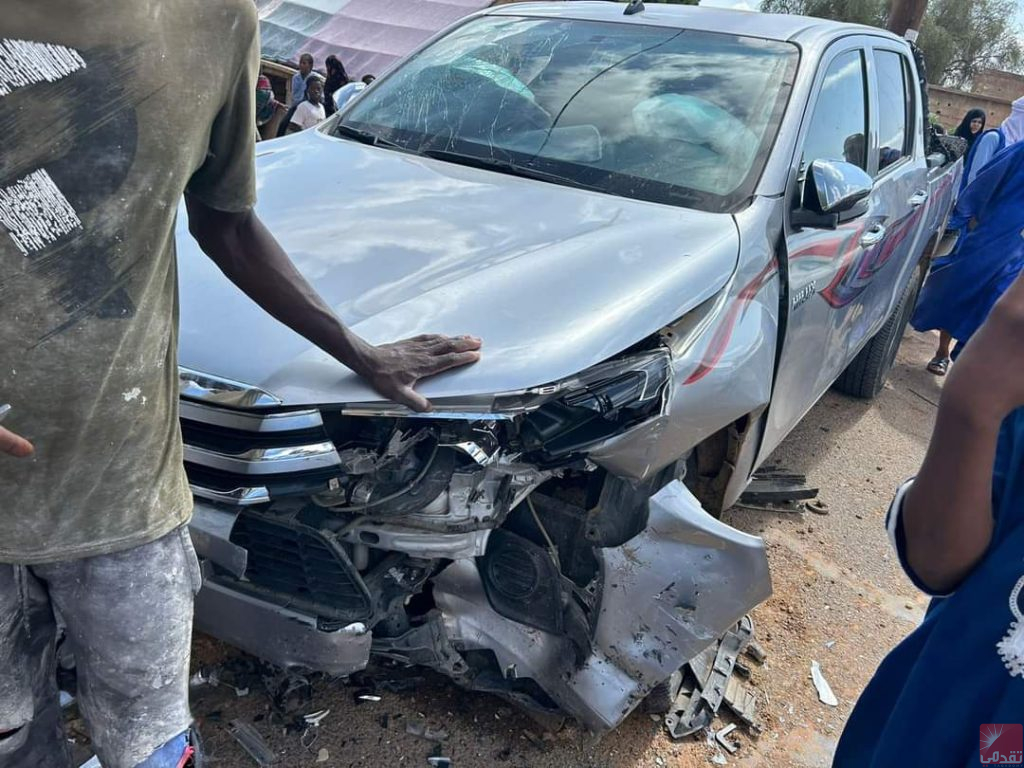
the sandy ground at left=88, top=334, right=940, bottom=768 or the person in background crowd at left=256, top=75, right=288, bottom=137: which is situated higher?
the sandy ground at left=88, top=334, right=940, bottom=768

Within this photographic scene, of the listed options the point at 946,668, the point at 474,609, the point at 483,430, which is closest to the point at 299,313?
the point at 483,430

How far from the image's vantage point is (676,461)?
7.20 ft

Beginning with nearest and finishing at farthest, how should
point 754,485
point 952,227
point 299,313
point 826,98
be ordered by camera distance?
point 299,313, point 826,98, point 754,485, point 952,227

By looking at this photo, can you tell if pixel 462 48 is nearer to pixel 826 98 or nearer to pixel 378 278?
pixel 826 98

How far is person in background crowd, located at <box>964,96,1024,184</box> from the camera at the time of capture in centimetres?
590

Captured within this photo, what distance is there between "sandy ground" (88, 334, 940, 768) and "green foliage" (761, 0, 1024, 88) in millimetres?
32777

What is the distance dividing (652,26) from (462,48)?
2.56 ft

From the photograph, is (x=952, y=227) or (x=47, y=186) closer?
(x=47, y=186)

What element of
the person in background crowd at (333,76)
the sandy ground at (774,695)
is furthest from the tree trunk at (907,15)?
the sandy ground at (774,695)

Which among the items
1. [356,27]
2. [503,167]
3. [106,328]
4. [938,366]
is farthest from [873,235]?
[356,27]

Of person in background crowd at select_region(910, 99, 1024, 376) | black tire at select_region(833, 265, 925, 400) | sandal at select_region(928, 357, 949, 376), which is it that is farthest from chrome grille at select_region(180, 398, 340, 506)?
sandal at select_region(928, 357, 949, 376)

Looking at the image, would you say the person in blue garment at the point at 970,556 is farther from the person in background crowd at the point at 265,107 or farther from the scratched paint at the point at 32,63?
the person in background crowd at the point at 265,107

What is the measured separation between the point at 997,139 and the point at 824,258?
3.99 m

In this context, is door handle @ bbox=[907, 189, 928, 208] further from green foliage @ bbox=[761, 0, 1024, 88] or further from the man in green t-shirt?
green foliage @ bbox=[761, 0, 1024, 88]
